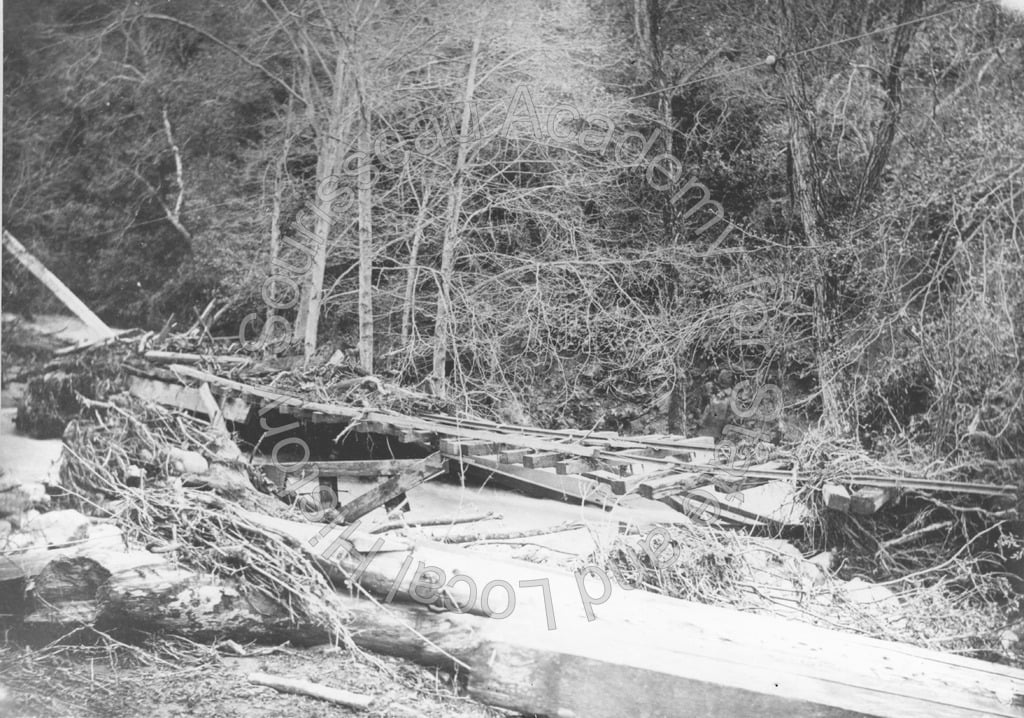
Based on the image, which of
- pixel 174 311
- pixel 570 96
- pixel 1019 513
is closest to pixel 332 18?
pixel 570 96

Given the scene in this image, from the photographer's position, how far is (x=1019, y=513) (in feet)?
8.55

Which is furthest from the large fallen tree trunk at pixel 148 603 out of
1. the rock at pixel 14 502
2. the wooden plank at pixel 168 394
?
the wooden plank at pixel 168 394

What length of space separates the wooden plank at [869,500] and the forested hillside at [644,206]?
161 millimetres

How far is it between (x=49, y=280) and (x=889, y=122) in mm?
2909

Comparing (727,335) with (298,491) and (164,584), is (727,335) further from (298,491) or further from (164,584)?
(164,584)

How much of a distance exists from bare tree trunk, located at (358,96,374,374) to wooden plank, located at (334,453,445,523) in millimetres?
361

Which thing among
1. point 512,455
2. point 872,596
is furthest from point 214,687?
point 872,596

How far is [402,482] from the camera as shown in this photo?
2.68m

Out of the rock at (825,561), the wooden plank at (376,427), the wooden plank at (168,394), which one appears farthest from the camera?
the wooden plank at (168,394)

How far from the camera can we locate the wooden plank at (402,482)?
2680 mm

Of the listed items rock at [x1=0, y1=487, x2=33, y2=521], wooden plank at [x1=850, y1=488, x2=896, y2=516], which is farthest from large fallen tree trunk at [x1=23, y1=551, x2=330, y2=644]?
wooden plank at [x1=850, y1=488, x2=896, y2=516]

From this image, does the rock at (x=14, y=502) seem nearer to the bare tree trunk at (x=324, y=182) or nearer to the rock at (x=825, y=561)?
the bare tree trunk at (x=324, y=182)

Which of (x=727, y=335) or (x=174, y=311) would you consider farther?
(x=174, y=311)

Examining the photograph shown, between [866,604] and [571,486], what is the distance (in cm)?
101
